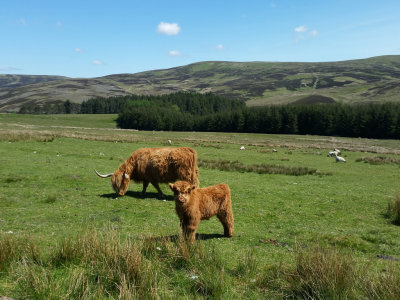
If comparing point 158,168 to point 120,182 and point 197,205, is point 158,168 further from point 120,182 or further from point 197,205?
point 197,205

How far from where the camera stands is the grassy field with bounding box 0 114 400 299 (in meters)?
5.18

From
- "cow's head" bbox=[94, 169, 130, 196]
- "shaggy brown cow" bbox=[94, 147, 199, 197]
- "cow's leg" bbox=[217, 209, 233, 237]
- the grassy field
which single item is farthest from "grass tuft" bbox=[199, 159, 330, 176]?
"cow's leg" bbox=[217, 209, 233, 237]

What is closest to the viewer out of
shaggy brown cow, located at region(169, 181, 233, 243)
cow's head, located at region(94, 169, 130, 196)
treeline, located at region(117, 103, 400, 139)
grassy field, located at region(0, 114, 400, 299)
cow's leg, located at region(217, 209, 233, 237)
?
grassy field, located at region(0, 114, 400, 299)

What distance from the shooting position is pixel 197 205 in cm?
802

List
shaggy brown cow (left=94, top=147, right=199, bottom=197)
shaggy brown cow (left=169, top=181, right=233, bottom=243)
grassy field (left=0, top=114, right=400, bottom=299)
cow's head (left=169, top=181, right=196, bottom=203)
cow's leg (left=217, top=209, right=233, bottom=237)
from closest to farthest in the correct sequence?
grassy field (left=0, top=114, right=400, bottom=299) → cow's head (left=169, top=181, right=196, bottom=203) → shaggy brown cow (left=169, top=181, right=233, bottom=243) → cow's leg (left=217, top=209, right=233, bottom=237) → shaggy brown cow (left=94, top=147, right=199, bottom=197)

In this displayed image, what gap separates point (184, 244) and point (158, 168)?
281 inches

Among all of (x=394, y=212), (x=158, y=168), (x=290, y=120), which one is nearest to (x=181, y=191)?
(x=158, y=168)

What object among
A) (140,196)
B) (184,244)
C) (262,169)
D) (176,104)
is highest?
(176,104)

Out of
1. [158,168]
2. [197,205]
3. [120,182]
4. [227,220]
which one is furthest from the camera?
[158,168]

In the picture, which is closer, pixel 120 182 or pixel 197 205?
pixel 197 205

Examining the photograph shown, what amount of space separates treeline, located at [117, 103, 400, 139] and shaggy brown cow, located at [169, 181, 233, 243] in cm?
8815

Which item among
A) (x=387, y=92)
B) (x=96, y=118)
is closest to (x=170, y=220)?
(x=96, y=118)

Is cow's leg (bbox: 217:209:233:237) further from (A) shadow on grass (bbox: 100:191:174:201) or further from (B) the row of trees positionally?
(B) the row of trees

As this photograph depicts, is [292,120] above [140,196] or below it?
above
